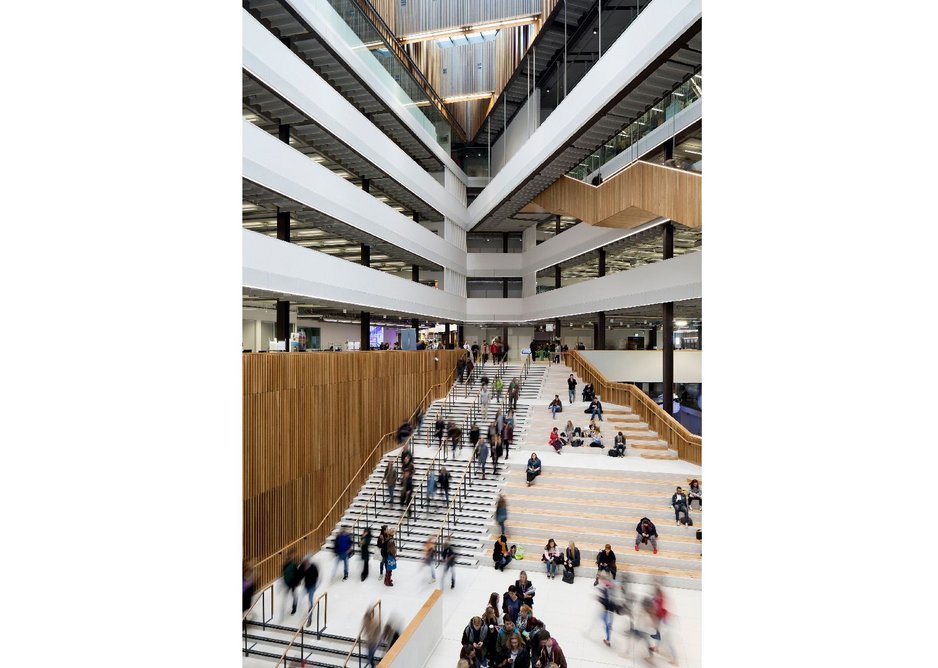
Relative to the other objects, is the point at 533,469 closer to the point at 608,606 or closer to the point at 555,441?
the point at 555,441

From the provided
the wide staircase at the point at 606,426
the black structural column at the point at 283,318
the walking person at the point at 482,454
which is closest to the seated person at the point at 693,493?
the wide staircase at the point at 606,426

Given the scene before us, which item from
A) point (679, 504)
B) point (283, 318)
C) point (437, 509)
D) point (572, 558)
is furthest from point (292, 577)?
point (283, 318)

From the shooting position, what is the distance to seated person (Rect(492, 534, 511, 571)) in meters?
11.4

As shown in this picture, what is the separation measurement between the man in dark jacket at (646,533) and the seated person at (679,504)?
96cm

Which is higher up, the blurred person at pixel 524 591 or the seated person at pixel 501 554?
the blurred person at pixel 524 591

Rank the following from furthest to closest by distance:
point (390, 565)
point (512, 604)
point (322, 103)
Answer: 1. point (322, 103)
2. point (390, 565)
3. point (512, 604)

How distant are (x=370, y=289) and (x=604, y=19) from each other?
13620 millimetres

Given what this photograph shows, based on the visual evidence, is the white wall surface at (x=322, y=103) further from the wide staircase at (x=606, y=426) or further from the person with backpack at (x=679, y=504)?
the person with backpack at (x=679, y=504)

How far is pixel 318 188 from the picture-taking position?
51.9 ft

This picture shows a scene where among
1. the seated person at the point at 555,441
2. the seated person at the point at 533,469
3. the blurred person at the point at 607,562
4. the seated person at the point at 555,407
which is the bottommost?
the blurred person at the point at 607,562

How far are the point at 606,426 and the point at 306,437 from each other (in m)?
10.1

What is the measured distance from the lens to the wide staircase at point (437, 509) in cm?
1255

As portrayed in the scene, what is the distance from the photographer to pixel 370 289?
19.3m
